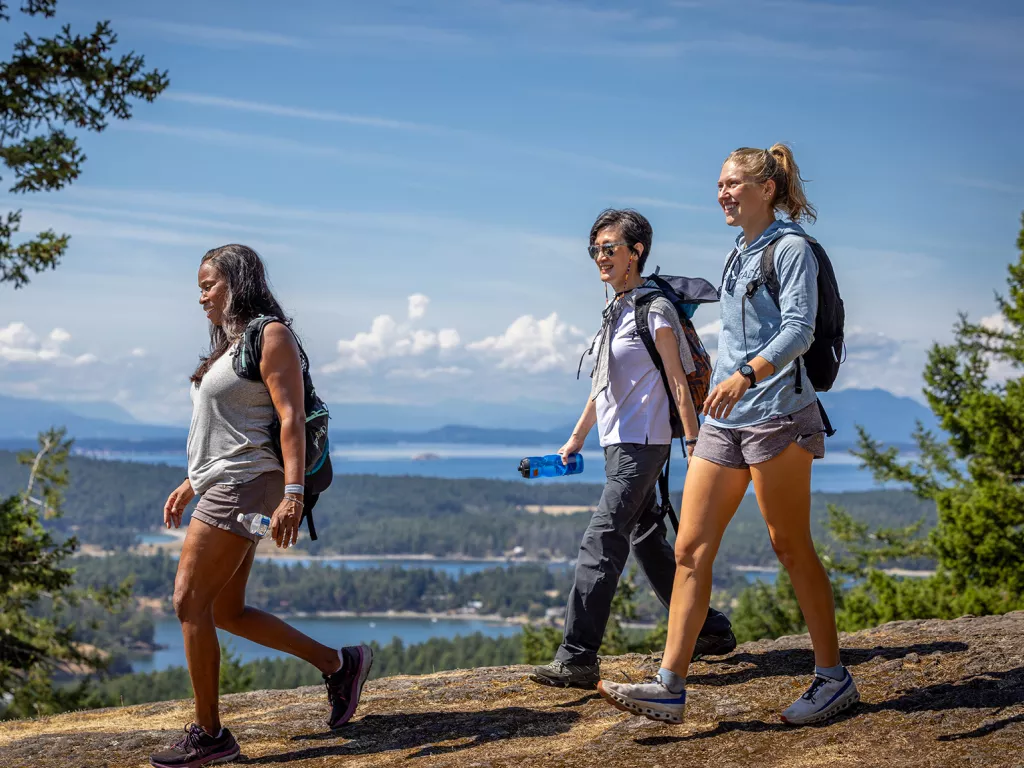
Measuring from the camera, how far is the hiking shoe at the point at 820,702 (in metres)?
4.06

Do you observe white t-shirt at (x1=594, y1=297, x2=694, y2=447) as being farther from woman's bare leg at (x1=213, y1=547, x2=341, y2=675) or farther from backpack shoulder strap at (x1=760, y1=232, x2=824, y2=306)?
woman's bare leg at (x1=213, y1=547, x2=341, y2=675)

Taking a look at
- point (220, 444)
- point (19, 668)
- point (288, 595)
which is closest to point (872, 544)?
point (19, 668)

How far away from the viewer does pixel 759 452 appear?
3.81m

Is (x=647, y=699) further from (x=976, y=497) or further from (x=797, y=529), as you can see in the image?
(x=976, y=497)

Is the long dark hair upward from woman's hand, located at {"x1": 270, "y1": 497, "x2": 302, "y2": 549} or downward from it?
upward

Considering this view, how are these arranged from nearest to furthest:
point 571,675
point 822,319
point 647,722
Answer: point 822,319, point 647,722, point 571,675

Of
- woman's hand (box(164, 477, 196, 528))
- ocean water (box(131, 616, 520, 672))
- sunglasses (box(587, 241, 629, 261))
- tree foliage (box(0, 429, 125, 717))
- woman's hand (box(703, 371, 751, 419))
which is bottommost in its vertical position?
ocean water (box(131, 616, 520, 672))

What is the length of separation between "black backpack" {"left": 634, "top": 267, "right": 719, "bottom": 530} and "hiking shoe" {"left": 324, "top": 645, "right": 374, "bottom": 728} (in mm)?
1493

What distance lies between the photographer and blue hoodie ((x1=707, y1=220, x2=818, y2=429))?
11.8 feet

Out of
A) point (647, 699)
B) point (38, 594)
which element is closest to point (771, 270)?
point (647, 699)

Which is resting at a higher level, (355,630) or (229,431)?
(229,431)

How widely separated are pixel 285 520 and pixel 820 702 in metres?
2.14

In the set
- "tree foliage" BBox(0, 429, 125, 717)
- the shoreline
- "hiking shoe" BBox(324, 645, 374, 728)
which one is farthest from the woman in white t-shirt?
the shoreline

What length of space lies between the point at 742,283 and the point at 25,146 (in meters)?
11.0
